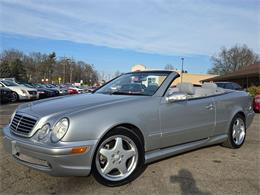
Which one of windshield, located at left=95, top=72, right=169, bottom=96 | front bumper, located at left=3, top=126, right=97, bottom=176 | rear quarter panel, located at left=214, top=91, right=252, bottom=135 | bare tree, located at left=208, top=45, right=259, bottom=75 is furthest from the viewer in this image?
bare tree, located at left=208, top=45, right=259, bottom=75

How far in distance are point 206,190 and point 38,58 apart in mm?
96488

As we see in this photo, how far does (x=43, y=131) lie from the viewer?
3381 millimetres

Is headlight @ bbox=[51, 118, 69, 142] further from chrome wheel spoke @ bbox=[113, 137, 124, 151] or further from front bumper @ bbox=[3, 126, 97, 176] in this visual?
chrome wheel spoke @ bbox=[113, 137, 124, 151]

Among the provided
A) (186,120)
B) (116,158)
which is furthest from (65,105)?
(186,120)

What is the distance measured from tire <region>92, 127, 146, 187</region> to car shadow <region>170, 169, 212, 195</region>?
1.70 ft

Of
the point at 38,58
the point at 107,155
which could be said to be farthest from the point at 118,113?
the point at 38,58

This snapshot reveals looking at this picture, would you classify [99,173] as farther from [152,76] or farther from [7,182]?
[152,76]

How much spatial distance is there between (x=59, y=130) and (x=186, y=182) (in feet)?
5.81

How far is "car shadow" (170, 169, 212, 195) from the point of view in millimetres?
3543

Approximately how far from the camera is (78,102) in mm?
3994

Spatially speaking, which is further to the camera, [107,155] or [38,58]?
[38,58]

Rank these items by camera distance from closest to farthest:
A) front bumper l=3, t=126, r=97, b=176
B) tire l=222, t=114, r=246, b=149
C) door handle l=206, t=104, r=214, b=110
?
front bumper l=3, t=126, r=97, b=176, door handle l=206, t=104, r=214, b=110, tire l=222, t=114, r=246, b=149

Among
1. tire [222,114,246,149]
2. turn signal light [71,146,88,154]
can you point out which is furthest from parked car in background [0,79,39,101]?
turn signal light [71,146,88,154]

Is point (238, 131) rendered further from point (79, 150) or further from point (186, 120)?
point (79, 150)
